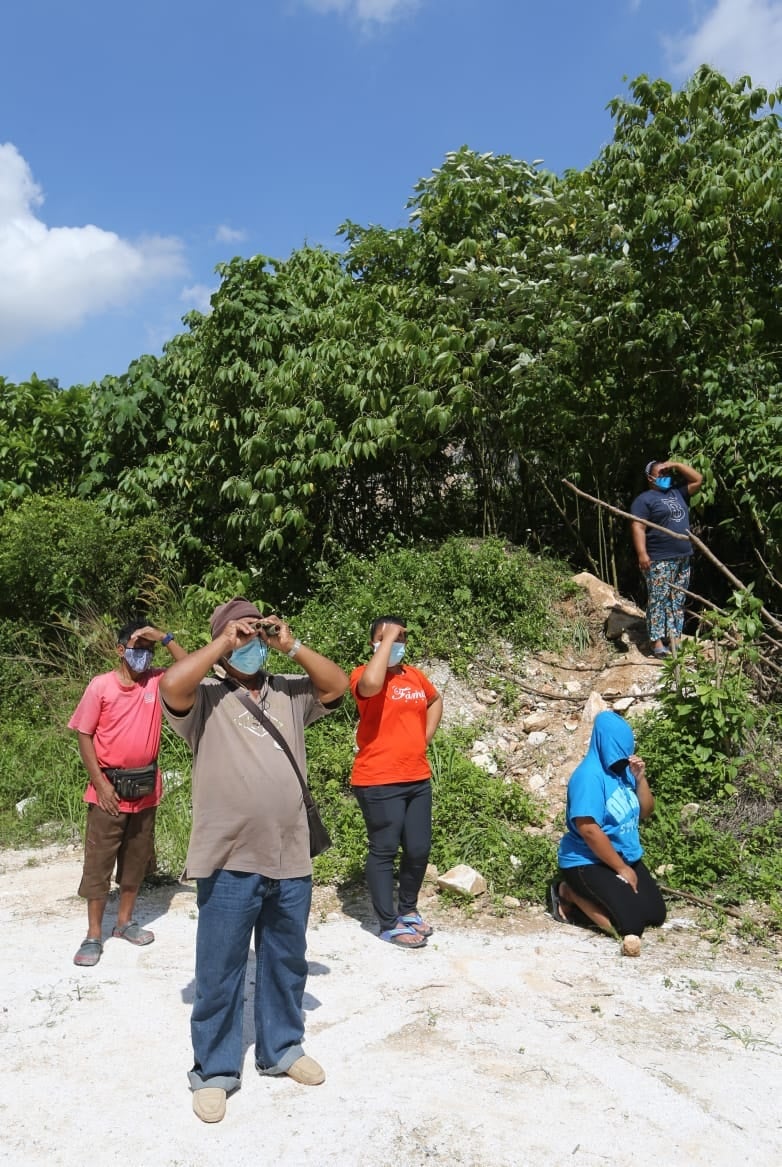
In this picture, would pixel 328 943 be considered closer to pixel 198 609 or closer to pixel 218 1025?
pixel 218 1025

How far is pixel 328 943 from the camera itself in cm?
523

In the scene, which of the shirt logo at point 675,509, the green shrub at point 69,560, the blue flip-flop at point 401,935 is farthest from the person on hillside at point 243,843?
the green shrub at point 69,560

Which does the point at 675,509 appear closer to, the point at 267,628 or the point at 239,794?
the point at 267,628

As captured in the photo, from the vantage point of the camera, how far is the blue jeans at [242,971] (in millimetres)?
3531

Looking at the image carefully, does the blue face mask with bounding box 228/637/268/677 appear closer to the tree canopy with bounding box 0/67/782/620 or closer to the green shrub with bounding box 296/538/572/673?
the green shrub with bounding box 296/538/572/673

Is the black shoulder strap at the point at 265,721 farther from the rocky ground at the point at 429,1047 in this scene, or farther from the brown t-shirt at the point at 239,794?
the rocky ground at the point at 429,1047

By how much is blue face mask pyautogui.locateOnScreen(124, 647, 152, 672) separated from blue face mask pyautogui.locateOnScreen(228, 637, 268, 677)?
1.71 m

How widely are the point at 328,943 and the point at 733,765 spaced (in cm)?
276

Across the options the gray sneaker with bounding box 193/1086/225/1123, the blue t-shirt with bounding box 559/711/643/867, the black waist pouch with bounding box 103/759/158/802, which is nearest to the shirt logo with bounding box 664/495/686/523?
the blue t-shirt with bounding box 559/711/643/867

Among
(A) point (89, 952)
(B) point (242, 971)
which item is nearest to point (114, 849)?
(A) point (89, 952)

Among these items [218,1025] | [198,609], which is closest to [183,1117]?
[218,1025]

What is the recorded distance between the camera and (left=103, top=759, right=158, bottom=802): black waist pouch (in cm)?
519

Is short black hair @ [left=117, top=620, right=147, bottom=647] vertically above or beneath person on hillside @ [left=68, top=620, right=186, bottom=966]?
above

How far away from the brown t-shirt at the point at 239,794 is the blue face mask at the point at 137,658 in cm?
164
